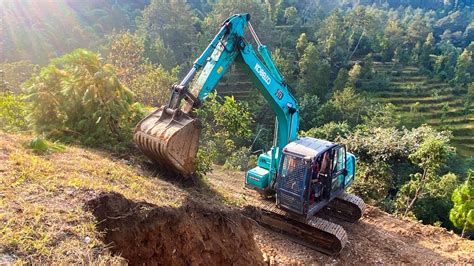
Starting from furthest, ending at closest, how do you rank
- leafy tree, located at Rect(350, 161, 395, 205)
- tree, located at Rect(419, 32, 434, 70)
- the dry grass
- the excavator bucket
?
tree, located at Rect(419, 32, 434, 70), leafy tree, located at Rect(350, 161, 395, 205), the excavator bucket, the dry grass

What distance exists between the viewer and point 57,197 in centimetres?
389

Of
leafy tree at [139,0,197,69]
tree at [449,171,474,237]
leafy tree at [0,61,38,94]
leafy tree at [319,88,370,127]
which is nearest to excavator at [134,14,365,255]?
tree at [449,171,474,237]

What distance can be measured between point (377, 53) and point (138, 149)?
46.4m

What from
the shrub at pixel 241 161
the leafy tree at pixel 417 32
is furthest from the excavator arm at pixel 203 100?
the leafy tree at pixel 417 32

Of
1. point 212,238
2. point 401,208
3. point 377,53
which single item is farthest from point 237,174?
point 377,53

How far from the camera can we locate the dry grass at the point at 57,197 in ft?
9.76

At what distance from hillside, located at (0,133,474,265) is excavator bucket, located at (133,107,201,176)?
352mm

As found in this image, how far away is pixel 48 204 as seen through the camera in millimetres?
3689

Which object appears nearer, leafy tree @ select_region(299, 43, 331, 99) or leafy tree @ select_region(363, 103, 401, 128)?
leafy tree @ select_region(363, 103, 401, 128)

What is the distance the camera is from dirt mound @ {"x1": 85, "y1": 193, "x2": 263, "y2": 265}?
13.9 feet

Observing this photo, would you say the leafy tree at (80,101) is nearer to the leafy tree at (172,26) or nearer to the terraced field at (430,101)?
the leafy tree at (172,26)

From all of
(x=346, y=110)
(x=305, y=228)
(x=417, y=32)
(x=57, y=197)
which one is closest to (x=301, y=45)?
(x=346, y=110)

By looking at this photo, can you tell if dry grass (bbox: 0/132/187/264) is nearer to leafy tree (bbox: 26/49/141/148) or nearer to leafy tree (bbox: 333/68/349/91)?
leafy tree (bbox: 26/49/141/148)

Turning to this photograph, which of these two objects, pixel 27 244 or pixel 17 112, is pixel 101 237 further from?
pixel 17 112
